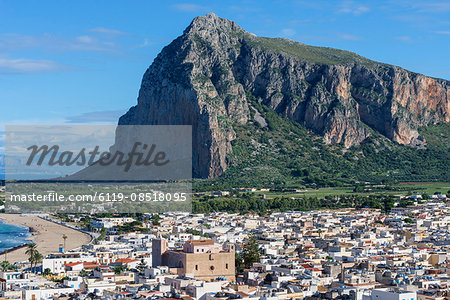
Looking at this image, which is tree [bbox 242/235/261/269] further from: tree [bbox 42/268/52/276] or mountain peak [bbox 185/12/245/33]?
mountain peak [bbox 185/12/245/33]

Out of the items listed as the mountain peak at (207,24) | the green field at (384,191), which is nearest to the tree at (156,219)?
the green field at (384,191)

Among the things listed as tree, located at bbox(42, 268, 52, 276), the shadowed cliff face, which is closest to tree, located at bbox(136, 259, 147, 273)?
tree, located at bbox(42, 268, 52, 276)

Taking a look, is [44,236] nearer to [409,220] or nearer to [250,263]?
[409,220]

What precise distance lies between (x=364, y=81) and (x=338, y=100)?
1062 centimetres

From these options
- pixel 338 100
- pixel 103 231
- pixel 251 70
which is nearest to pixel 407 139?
pixel 338 100

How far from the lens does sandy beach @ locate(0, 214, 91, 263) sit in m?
79.4

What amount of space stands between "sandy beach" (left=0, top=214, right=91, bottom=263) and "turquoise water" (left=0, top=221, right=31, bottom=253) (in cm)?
117

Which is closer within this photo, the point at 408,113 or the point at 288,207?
the point at 288,207

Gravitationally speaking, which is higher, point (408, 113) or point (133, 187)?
point (408, 113)

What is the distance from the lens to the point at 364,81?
194 meters

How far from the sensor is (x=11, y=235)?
344ft

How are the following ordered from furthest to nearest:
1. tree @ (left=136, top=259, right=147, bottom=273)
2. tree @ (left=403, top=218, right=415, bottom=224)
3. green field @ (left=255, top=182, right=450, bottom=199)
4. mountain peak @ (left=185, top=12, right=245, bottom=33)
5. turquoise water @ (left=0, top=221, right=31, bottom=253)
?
1. mountain peak @ (left=185, top=12, right=245, bottom=33)
2. green field @ (left=255, top=182, right=450, bottom=199)
3. tree @ (left=403, top=218, right=415, bottom=224)
4. turquoise water @ (left=0, top=221, right=31, bottom=253)
5. tree @ (left=136, top=259, right=147, bottom=273)

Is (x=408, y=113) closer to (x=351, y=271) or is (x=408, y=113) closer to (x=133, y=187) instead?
(x=133, y=187)

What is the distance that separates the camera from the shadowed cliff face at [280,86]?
18138 centimetres
